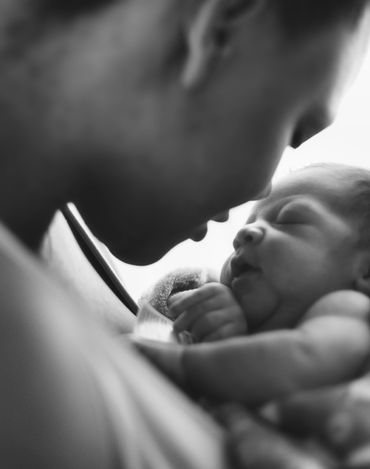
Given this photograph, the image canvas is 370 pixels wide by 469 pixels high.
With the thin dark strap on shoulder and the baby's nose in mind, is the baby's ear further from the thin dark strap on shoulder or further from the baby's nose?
the thin dark strap on shoulder

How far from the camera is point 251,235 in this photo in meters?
0.88

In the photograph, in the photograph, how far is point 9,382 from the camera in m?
0.38

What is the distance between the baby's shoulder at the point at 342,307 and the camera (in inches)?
27.9

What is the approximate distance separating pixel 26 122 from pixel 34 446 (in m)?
0.37

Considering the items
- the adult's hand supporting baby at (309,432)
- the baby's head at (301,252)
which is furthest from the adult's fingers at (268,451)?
the baby's head at (301,252)

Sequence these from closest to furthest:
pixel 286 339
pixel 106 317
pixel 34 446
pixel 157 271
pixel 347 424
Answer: pixel 34 446 < pixel 347 424 < pixel 286 339 < pixel 106 317 < pixel 157 271

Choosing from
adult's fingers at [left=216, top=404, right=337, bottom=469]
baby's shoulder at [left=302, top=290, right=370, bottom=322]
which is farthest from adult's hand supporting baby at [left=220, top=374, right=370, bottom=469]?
baby's shoulder at [left=302, top=290, right=370, bottom=322]

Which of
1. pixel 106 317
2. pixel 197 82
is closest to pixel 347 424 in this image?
pixel 197 82

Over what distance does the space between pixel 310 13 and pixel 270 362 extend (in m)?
0.36

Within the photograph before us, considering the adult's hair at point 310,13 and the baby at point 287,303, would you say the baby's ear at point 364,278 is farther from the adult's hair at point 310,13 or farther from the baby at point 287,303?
the adult's hair at point 310,13

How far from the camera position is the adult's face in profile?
645mm

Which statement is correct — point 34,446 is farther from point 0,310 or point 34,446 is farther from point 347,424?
point 347,424

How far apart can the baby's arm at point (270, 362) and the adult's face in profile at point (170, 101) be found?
18 centimetres

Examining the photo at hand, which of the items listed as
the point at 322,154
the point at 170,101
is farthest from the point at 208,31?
the point at 322,154
